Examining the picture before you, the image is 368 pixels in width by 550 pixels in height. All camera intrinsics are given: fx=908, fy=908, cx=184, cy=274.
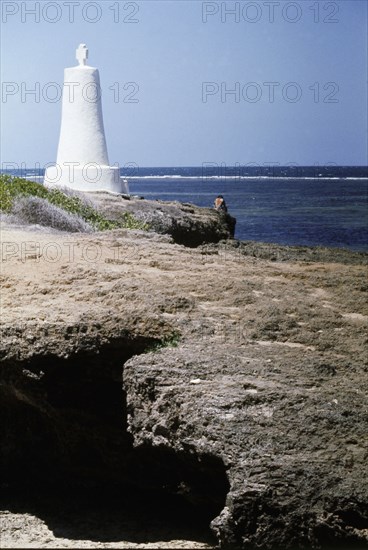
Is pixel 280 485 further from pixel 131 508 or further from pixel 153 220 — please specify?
pixel 153 220

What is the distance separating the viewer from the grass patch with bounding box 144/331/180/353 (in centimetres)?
680

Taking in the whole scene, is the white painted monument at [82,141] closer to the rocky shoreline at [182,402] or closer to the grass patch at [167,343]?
the rocky shoreline at [182,402]

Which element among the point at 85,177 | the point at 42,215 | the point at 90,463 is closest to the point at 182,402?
the point at 90,463

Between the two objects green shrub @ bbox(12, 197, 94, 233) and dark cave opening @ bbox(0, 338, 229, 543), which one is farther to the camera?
green shrub @ bbox(12, 197, 94, 233)

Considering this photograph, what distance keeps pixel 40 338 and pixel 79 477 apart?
5.34 feet

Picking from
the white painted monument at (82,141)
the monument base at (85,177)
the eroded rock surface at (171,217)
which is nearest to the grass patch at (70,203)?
the eroded rock surface at (171,217)

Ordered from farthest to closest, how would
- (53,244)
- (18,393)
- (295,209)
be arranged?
1. (295,209)
2. (53,244)
3. (18,393)

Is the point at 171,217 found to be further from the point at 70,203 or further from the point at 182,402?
the point at 182,402

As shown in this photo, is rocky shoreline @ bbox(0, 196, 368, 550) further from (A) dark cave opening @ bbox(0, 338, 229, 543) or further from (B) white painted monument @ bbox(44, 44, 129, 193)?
(B) white painted monument @ bbox(44, 44, 129, 193)

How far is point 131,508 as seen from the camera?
24.7ft

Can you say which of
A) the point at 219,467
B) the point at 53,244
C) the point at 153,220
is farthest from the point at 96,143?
the point at 219,467

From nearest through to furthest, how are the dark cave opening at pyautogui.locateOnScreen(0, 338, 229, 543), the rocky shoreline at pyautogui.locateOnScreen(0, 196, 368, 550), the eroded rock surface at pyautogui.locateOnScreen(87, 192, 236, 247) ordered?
the rocky shoreline at pyautogui.locateOnScreen(0, 196, 368, 550), the dark cave opening at pyautogui.locateOnScreen(0, 338, 229, 543), the eroded rock surface at pyautogui.locateOnScreen(87, 192, 236, 247)

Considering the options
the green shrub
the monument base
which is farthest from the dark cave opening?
the monument base

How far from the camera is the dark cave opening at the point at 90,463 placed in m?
6.95
